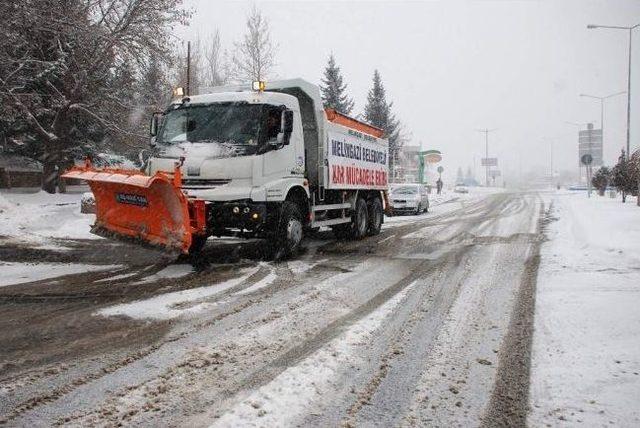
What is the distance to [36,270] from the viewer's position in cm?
784

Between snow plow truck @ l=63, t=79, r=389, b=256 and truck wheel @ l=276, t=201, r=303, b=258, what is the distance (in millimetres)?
19

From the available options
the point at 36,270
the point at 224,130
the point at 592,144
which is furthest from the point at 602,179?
the point at 36,270

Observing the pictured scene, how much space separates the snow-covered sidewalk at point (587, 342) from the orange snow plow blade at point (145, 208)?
16.4 feet

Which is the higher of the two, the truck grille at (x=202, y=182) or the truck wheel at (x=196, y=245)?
the truck grille at (x=202, y=182)

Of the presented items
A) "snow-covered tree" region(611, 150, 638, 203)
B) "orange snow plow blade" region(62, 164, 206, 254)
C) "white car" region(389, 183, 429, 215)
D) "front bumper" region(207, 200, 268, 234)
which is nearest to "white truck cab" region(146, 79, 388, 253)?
"front bumper" region(207, 200, 268, 234)

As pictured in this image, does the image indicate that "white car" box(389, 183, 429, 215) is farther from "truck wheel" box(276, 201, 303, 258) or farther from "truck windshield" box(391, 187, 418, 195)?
"truck wheel" box(276, 201, 303, 258)

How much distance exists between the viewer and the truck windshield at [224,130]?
8.38 metres

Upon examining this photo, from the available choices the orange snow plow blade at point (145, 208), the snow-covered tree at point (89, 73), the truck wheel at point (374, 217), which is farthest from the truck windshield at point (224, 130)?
the snow-covered tree at point (89, 73)

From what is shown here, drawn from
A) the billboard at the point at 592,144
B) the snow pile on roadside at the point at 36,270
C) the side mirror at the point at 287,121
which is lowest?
the snow pile on roadside at the point at 36,270

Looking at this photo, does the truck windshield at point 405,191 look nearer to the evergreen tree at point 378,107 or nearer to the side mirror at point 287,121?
the side mirror at point 287,121

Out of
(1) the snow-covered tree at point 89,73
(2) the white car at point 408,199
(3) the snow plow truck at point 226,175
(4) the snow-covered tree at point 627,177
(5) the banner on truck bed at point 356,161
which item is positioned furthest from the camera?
(2) the white car at point 408,199

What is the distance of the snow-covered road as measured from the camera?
9.91 ft

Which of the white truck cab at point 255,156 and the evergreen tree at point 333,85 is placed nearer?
the white truck cab at point 255,156

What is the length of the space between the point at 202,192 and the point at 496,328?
5122 millimetres
